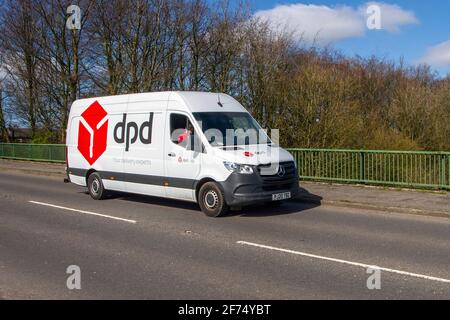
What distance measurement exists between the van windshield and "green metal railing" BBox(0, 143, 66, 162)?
1680 cm

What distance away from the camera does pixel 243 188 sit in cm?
957

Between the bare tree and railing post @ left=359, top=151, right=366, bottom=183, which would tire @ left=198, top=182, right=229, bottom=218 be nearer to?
railing post @ left=359, top=151, right=366, bottom=183

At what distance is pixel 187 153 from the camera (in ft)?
34.0

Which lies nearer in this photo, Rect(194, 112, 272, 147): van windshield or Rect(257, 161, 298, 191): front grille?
Rect(257, 161, 298, 191): front grille

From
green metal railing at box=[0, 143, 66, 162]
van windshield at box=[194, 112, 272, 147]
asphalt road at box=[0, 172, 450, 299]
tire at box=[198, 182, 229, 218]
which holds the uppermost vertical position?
van windshield at box=[194, 112, 272, 147]

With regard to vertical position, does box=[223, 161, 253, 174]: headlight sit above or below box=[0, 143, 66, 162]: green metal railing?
below

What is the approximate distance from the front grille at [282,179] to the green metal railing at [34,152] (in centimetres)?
1797

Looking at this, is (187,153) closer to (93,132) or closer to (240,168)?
(240,168)

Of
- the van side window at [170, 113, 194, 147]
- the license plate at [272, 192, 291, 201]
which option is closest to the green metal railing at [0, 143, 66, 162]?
the van side window at [170, 113, 194, 147]

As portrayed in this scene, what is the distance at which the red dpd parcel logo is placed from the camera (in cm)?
1266
